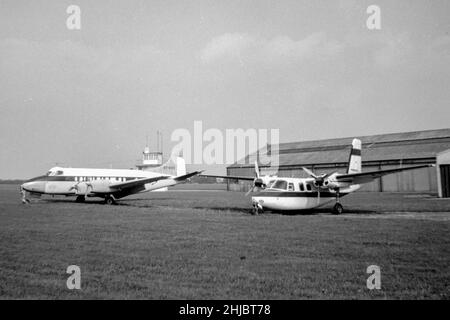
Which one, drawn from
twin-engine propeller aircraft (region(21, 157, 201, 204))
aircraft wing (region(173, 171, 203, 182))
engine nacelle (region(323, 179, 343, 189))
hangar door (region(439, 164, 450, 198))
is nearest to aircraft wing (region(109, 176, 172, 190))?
twin-engine propeller aircraft (region(21, 157, 201, 204))

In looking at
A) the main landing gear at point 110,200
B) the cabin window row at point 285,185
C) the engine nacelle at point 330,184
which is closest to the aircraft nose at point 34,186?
the main landing gear at point 110,200

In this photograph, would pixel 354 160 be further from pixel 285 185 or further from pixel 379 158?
pixel 379 158

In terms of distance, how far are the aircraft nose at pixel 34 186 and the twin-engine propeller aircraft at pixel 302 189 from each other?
19.8m

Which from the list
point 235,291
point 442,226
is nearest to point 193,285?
point 235,291

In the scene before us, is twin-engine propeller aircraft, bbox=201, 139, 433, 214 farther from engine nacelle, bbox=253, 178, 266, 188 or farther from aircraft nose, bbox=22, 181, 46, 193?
aircraft nose, bbox=22, 181, 46, 193

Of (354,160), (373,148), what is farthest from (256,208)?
(373,148)

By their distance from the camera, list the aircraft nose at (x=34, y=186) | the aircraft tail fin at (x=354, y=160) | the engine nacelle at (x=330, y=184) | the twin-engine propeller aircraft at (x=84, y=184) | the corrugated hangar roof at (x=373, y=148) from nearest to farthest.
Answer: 1. the engine nacelle at (x=330, y=184)
2. the aircraft tail fin at (x=354, y=160)
3. the aircraft nose at (x=34, y=186)
4. the twin-engine propeller aircraft at (x=84, y=184)
5. the corrugated hangar roof at (x=373, y=148)

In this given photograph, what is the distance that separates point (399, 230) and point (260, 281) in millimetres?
8990

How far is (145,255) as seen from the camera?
9.54 meters

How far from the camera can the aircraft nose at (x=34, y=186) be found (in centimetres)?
3180

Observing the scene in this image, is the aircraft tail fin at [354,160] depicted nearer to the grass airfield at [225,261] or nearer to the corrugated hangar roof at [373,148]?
the grass airfield at [225,261]

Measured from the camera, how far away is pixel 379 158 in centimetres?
5638
